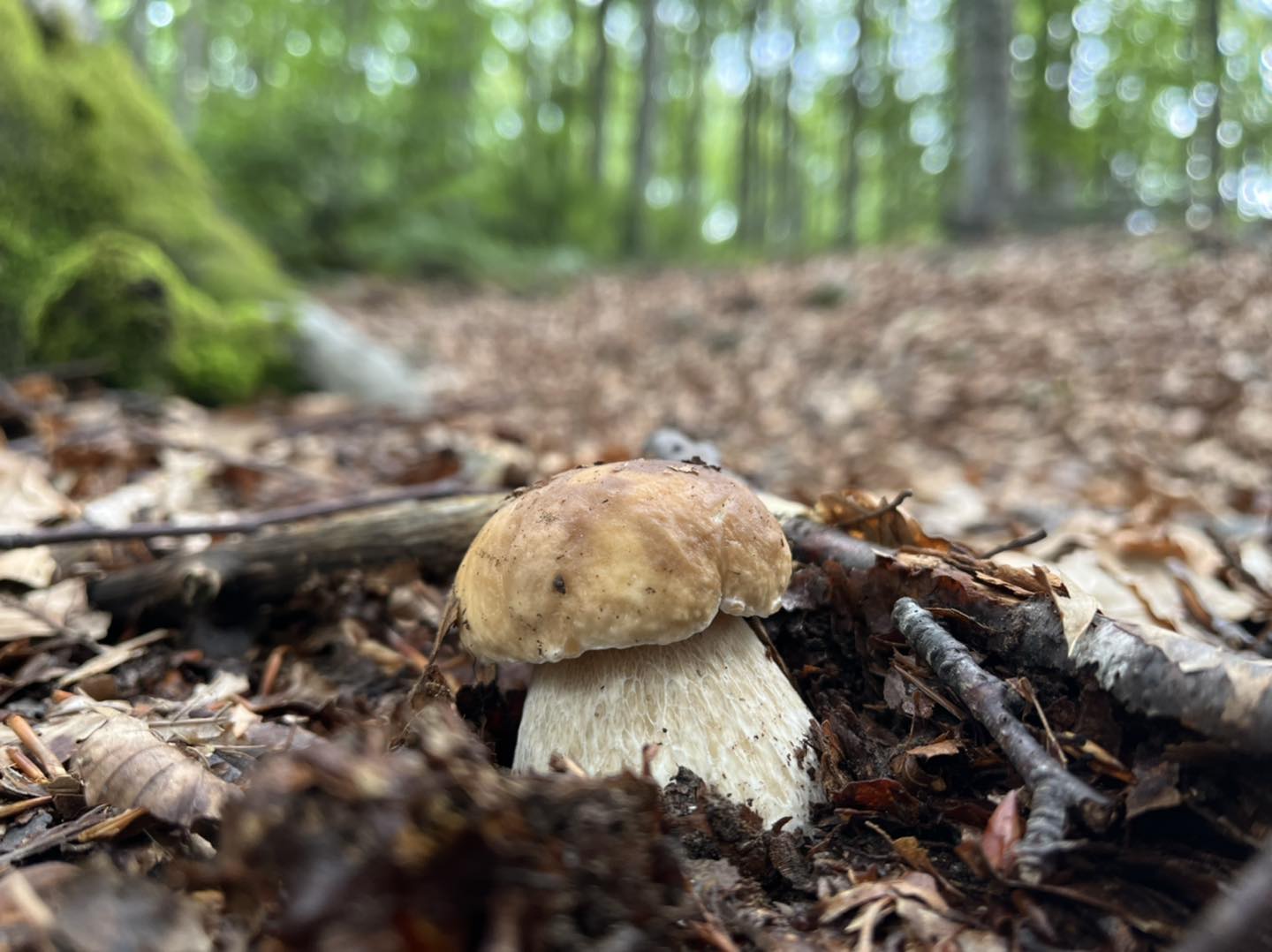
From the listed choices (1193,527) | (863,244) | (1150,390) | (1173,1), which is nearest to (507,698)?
(1193,527)

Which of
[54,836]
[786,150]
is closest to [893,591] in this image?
[54,836]

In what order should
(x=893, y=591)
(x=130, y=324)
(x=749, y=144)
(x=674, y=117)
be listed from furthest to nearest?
(x=674, y=117) < (x=749, y=144) < (x=130, y=324) < (x=893, y=591)

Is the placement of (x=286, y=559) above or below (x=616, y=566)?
below

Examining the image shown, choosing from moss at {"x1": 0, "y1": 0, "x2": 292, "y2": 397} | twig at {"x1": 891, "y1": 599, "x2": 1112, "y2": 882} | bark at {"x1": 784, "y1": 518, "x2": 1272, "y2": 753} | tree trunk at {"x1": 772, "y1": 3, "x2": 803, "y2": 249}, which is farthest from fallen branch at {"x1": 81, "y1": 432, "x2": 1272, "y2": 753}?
tree trunk at {"x1": 772, "y1": 3, "x2": 803, "y2": 249}

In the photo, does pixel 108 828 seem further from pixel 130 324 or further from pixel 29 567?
pixel 130 324

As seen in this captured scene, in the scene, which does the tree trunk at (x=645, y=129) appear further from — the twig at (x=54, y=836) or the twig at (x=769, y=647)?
the twig at (x=54, y=836)

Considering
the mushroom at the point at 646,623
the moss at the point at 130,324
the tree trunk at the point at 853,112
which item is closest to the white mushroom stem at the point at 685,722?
the mushroom at the point at 646,623
